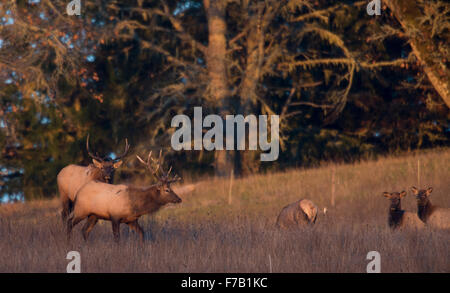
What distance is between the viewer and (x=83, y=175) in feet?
42.4

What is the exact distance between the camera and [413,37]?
2075cm

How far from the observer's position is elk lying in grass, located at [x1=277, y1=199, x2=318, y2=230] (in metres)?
12.6

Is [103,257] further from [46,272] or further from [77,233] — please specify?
[77,233]

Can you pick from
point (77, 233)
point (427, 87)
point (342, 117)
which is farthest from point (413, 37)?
point (77, 233)

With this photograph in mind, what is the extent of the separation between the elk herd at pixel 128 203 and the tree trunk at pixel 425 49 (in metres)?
8.35

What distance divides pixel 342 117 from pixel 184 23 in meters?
7.72

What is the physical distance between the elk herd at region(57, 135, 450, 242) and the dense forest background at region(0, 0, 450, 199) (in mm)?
10651

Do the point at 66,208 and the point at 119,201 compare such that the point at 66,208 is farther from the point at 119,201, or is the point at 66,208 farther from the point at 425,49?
the point at 425,49

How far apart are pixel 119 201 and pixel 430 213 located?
630cm

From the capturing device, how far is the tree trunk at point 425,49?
20.7 meters

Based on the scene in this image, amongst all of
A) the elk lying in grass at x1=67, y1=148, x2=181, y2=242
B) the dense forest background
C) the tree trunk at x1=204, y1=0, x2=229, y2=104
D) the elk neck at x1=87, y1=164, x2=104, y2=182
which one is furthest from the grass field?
the dense forest background

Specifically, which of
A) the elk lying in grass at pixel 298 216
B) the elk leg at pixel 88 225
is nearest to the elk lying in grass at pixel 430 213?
the elk lying in grass at pixel 298 216

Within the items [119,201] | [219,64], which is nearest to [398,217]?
[119,201]

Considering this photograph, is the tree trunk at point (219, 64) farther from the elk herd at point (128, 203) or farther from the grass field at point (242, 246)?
the elk herd at point (128, 203)
